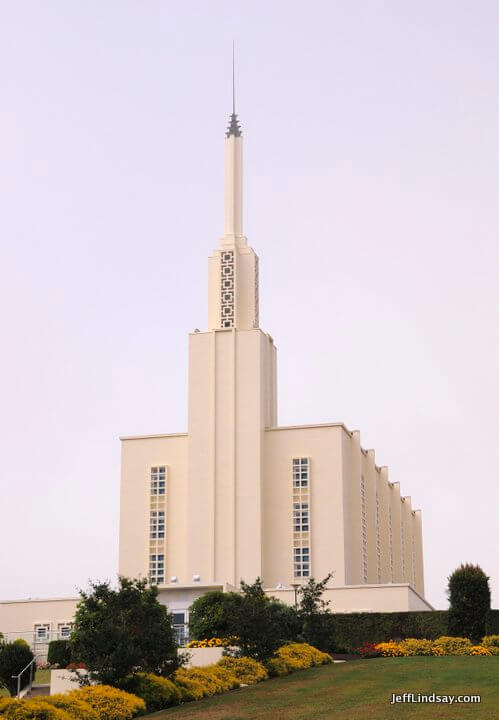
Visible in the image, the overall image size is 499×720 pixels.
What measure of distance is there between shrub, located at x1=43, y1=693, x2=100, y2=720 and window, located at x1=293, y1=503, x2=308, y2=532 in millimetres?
26689

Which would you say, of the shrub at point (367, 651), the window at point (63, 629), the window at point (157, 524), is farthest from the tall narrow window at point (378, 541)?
the shrub at point (367, 651)

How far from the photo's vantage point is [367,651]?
1172 inches

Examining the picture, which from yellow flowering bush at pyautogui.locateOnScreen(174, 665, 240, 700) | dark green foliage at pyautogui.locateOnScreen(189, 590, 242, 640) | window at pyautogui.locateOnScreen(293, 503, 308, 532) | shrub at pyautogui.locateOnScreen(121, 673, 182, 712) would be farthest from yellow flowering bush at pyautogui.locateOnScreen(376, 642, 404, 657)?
window at pyautogui.locateOnScreen(293, 503, 308, 532)

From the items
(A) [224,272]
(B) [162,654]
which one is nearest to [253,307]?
(A) [224,272]

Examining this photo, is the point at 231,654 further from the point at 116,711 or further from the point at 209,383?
the point at 209,383

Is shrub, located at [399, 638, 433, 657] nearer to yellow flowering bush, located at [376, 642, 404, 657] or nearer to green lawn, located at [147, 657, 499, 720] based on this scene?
yellow flowering bush, located at [376, 642, 404, 657]

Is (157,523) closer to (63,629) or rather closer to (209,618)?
(63,629)

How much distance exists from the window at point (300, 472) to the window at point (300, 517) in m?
0.91

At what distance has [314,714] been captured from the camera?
58.2 feet

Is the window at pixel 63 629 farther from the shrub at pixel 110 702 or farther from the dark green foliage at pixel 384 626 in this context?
the shrub at pixel 110 702

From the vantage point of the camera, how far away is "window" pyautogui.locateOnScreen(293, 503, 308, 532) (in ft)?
146

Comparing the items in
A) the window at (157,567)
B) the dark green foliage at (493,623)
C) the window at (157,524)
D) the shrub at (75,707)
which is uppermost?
the window at (157,524)

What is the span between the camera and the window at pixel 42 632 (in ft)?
136

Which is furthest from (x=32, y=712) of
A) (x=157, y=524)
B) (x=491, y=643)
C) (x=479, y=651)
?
(x=157, y=524)
